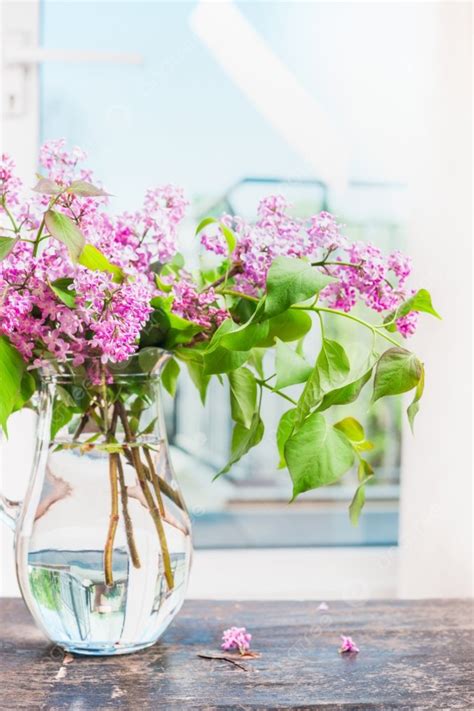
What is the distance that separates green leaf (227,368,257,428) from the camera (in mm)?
835

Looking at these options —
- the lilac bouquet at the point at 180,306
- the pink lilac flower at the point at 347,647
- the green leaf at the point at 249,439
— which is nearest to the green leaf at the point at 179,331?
the lilac bouquet at the point at 180,306

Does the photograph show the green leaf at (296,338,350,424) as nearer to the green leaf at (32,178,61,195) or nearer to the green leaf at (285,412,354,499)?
the green leaf at (285,412,354,499)

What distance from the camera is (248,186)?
1.48 meters

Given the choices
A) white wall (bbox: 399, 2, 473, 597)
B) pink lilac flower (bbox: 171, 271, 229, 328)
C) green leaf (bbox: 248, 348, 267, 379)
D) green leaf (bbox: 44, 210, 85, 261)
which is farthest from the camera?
white wall (bbox: 399, 2, 473, 597)

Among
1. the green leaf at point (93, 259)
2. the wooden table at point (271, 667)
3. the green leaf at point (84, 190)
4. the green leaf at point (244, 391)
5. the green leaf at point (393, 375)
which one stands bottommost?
the wooden table at point (271, 667)

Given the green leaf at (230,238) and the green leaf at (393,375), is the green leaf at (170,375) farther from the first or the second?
the green leaf at (393,375)

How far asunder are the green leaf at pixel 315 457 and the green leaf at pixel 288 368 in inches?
2.0

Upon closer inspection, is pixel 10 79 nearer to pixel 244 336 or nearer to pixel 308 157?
pixel 308 157

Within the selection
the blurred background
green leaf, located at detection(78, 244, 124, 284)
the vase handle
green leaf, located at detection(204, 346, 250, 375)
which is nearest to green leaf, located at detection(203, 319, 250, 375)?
green leaf, located at detection(204, 346, 250, 375)

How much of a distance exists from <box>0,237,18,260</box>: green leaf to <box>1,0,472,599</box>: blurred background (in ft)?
2.23

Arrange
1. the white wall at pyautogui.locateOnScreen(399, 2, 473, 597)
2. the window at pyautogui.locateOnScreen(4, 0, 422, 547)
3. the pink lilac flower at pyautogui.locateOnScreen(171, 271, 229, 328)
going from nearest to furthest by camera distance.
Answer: the pink lilac flower at pyautogui.locateOnScreen(171, 271, 229, 328) < the white wall at pyautogui.locateOnScreen(399, 2, 473, 597) < the window at pyautogui.locateOnScreen(4, 0, 422, 547)

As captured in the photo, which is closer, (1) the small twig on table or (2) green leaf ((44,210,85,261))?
(2) green leaf ((44,210,85,261))

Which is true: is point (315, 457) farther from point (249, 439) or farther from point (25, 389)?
point (25, 389)

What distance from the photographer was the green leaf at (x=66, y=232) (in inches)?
26.5
